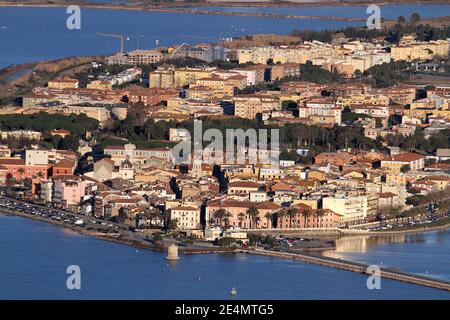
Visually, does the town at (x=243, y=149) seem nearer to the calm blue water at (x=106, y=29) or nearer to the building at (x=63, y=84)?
the building at (x=63, y=84)

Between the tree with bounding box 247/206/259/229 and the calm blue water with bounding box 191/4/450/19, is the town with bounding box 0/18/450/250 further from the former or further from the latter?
the calm blue water with bounding box 191/4/450/19

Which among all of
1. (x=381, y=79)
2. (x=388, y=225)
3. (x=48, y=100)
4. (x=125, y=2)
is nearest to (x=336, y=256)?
(x=388, y=225)

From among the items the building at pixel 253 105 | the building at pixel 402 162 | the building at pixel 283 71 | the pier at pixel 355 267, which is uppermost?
the pier at pixel 355 267

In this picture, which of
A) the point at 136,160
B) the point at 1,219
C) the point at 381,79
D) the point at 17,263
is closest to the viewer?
the point at 17,263

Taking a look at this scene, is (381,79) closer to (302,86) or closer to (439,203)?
(302,86)

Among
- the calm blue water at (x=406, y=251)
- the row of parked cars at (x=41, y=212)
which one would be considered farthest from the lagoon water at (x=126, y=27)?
the calm blue water at (x=406, y=251)

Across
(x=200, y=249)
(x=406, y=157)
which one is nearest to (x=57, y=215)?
(x=200, y=249)

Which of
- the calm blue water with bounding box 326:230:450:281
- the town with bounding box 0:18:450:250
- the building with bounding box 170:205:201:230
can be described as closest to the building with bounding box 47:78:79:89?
Answer: the town with bounding box 0:18:450:250
